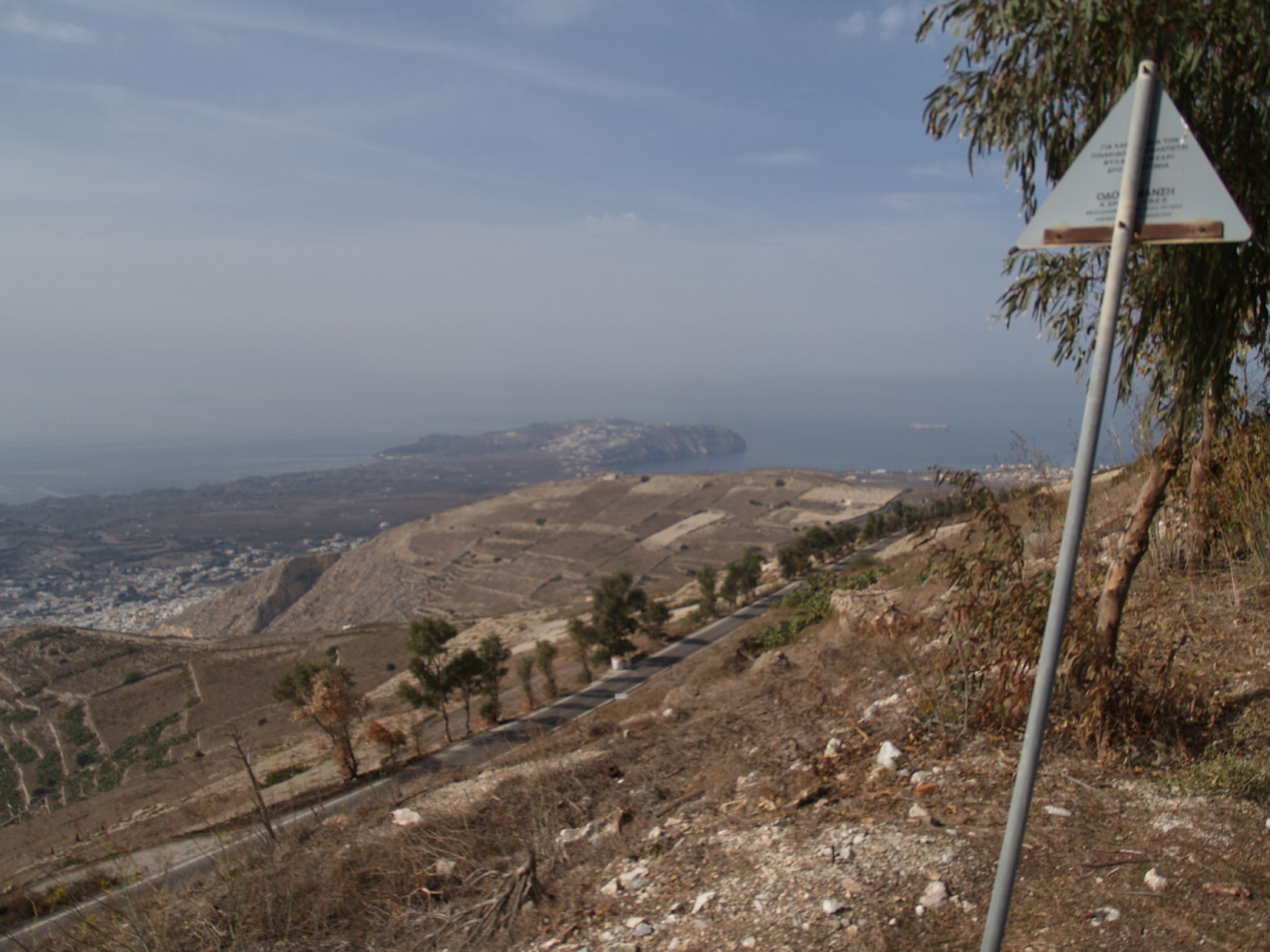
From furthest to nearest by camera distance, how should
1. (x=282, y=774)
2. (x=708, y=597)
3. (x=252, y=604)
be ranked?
1. (x=252, y=604)
2. (x=708, y=597)
3. (x=282, y=774)

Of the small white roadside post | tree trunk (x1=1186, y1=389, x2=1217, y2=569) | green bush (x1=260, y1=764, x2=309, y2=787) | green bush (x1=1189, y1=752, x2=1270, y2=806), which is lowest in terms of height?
green bush (x1=260, y1=764, x2=309, y2=787)

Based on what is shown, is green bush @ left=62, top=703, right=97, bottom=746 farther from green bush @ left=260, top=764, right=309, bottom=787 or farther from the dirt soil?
the dirt soil

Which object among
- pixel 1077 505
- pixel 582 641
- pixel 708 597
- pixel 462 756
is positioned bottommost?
pixel 582 641

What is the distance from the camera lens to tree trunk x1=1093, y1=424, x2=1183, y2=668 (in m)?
4.90

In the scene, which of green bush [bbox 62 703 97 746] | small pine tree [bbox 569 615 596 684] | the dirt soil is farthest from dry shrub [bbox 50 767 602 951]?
green bush [bbox 62 703 97 746]

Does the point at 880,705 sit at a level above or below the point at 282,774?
above

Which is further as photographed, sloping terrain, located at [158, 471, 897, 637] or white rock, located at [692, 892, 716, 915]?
sloping terrain, located at [158, 471, 897, 637]

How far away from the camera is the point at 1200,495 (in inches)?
262

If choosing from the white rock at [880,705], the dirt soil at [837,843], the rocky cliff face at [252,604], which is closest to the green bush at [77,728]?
the rocky cliff face at [252,604]

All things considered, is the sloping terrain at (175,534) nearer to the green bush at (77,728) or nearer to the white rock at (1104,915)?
the green bush at (77,728)

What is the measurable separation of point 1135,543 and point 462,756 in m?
18.4

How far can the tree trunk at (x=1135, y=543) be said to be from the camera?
4.90 m

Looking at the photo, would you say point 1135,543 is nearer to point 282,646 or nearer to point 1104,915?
point 1104,915

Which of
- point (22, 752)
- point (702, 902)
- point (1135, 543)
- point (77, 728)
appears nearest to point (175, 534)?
point (77, 728)
